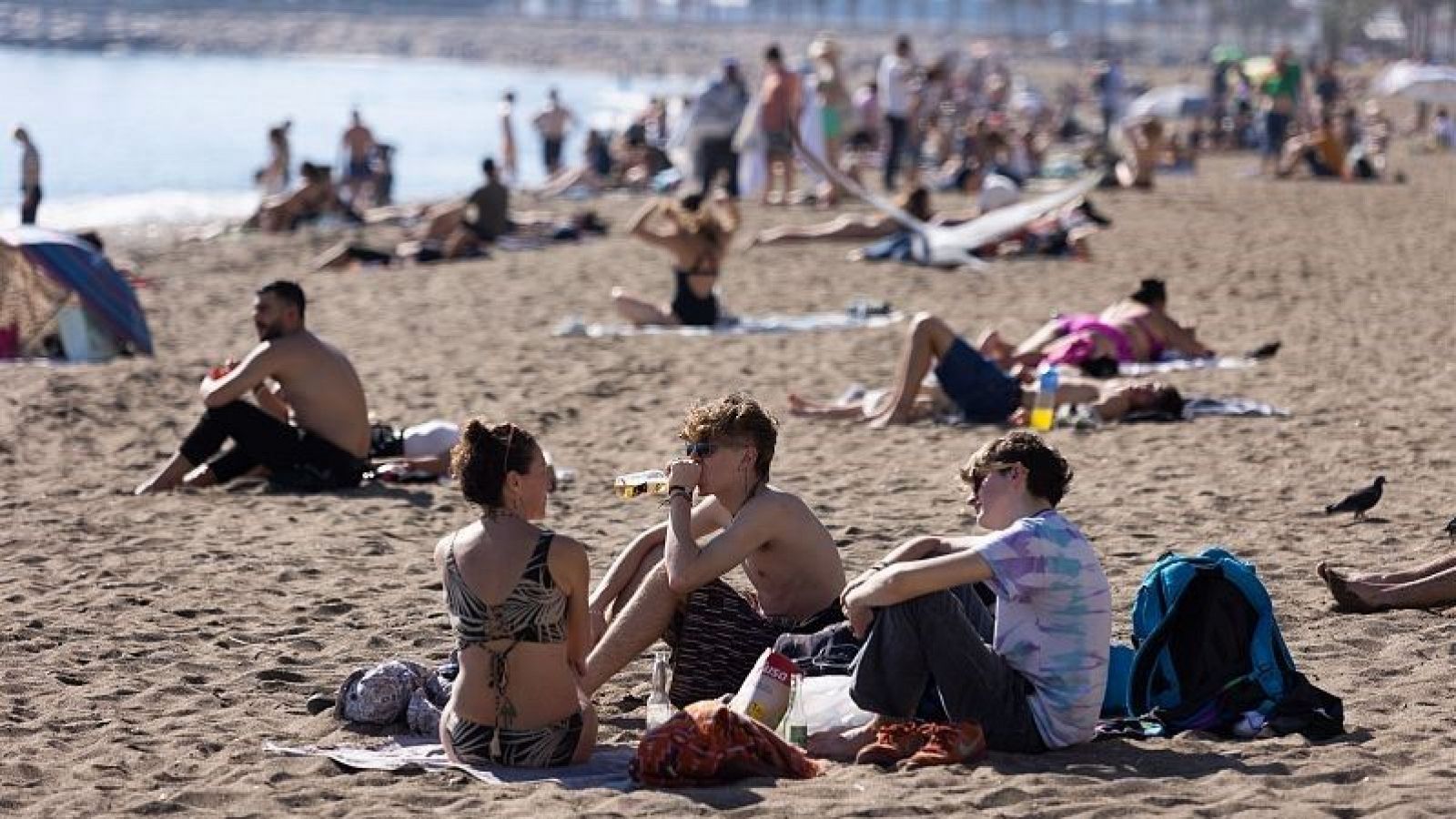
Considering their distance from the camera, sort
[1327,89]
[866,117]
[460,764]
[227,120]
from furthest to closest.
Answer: [227,120] < [1327,89] < [866,117] < [460,764]

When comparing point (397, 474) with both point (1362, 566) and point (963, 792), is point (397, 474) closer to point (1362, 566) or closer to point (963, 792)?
point (1362, 566)

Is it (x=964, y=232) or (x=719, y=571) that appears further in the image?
(x=964, y=232)

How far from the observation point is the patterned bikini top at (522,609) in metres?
4.63

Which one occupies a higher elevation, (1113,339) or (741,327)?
(1113,339)

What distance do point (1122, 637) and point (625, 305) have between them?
6.97 meters

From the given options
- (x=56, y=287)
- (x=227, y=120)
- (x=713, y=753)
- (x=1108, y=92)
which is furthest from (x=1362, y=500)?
(x=227, y=120)

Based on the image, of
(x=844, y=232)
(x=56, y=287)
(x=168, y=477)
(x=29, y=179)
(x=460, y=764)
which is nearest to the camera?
(x=460, y=764)

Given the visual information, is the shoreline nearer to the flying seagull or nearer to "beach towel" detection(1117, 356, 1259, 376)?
"beach towel" detection(1117, 356, 1259, 376)

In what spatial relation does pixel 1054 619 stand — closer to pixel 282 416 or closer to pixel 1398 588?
pixel 1398 588

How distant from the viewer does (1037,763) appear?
4664 millimetres

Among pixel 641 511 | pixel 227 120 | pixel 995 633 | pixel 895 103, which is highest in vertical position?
pixel 895 103

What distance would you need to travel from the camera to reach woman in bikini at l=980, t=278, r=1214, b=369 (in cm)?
991

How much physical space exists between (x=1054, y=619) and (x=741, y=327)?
8.15m

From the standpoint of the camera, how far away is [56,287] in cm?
1177
